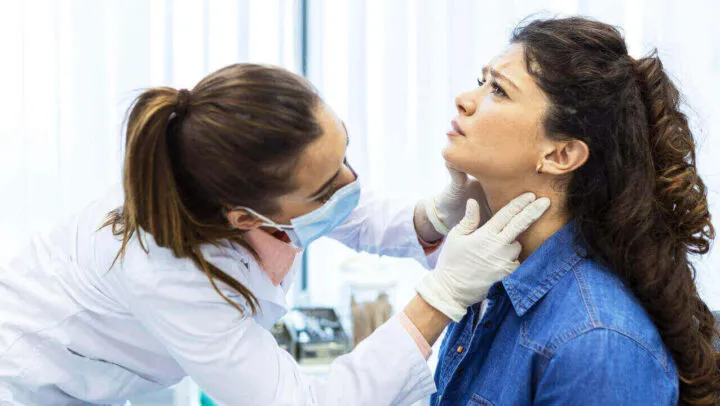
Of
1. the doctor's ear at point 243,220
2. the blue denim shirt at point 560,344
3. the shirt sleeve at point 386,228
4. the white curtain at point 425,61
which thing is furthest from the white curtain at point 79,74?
the blue denim shirt at point 560,344

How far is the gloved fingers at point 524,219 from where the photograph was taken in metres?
1.25

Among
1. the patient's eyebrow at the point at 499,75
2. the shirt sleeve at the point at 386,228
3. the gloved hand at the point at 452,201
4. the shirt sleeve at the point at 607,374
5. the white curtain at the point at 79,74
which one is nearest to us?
the shirt sleeve at the point at 607,374

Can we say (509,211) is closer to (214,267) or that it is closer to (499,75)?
(499,75)

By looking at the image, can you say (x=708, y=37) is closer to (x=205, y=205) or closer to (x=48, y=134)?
(x=205, y=205)

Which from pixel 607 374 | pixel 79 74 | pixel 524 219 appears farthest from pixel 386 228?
pixel 79 74

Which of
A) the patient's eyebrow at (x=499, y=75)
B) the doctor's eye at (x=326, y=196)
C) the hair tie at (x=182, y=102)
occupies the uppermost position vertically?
the patient's eyebrow at (x=499, y=75)

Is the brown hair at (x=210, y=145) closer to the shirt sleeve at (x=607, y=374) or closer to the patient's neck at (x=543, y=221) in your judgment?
the patient's neck at (x=543, y=221)

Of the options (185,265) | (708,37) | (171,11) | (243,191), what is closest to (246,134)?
(243,191)

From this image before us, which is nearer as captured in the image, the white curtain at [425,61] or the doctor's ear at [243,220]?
the doctor's ear at [243,220]

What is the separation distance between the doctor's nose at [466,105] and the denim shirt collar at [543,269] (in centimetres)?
28

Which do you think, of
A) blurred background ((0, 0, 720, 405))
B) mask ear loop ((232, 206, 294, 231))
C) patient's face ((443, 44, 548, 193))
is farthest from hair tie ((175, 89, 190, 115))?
blurred background ((0, 0, 720, 405))

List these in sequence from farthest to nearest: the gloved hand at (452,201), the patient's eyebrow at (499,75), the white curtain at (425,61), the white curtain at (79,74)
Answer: the white curtain at (425,61) → the white curtain at (79,74) → the gloved hand at (452,201) → the patient's eyebrow at (499,75)

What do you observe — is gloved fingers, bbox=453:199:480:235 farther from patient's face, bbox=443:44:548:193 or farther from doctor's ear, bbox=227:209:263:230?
doctor's ear, bbox=227:209:263:230

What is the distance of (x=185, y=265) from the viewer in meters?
1.17
